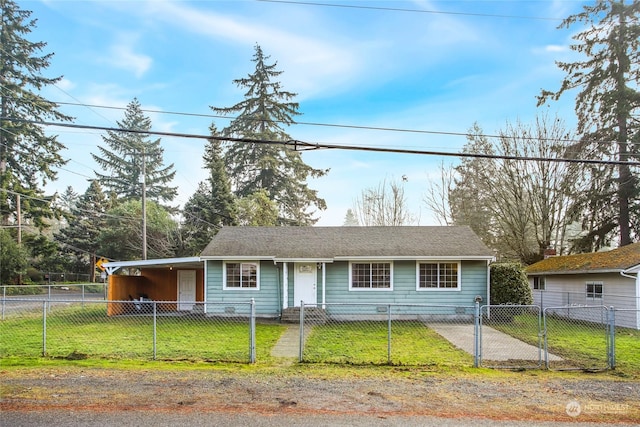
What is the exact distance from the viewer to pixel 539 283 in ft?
71.3

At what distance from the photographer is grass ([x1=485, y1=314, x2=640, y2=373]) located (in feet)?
29.6

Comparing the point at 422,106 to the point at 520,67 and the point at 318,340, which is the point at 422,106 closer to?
the point at 520,67

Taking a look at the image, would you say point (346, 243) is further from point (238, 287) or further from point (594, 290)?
point (594, 290)

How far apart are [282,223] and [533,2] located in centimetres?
3357

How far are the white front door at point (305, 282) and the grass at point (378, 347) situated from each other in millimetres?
2298

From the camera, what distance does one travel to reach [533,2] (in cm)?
1030

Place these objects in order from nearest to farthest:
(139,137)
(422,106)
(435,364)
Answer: (435,364), (422,106), (139,137)

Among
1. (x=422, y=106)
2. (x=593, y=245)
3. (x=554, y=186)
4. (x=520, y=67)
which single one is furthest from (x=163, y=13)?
(x=593, y=245)

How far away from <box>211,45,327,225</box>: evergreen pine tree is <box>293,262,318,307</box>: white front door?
2527 cm
